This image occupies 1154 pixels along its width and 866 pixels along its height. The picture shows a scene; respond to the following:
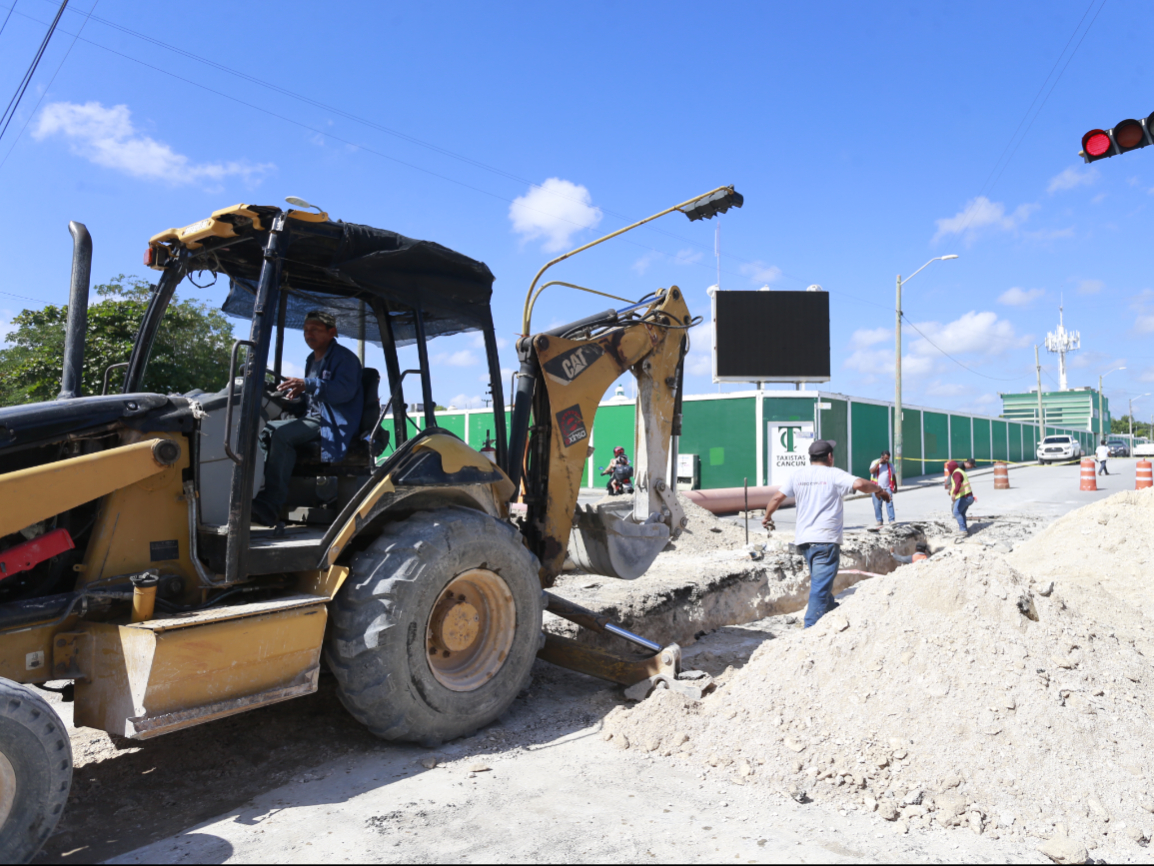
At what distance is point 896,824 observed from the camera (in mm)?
3510

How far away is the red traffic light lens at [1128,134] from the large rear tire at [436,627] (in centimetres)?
680

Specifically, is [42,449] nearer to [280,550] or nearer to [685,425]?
[280,550]

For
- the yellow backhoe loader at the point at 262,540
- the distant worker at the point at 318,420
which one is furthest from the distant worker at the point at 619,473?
the distant worker at the point at 318,420

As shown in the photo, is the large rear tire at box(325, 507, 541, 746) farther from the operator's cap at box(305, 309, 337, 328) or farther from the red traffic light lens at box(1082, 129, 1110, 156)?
the red traffic light lens at box(1082, 129, 1110, 156)

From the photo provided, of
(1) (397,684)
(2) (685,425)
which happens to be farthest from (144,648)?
(2) (685,425)

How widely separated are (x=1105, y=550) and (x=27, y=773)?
36.6 ft

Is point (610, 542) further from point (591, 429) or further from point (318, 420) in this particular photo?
point (318, 420)

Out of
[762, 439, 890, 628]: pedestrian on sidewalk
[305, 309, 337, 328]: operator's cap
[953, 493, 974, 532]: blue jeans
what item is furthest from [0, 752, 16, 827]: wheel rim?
[953, 493, 974, 532]: blue jeans

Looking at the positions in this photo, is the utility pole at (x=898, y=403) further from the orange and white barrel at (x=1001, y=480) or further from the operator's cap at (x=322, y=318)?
the operator's cap at (x=322, y=318)

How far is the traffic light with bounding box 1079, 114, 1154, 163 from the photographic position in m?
7.36

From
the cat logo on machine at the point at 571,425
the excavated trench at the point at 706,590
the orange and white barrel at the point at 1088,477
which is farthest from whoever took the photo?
the orange and white barrel at the point at 1088,477

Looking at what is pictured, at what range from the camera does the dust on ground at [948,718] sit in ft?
12.1

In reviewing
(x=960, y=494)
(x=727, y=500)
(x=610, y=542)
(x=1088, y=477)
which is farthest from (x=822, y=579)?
(x=1088, y=477)

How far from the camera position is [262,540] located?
414cm
